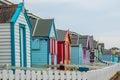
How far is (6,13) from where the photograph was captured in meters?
18.7

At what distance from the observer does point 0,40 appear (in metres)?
18.3

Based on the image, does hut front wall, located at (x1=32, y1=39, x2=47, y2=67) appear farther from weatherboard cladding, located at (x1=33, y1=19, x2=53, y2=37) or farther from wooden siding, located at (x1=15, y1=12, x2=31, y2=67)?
wooden siding, located at (x1=15, y1=12, x2=31, y2=67)

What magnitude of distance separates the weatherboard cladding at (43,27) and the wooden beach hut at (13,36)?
703cm

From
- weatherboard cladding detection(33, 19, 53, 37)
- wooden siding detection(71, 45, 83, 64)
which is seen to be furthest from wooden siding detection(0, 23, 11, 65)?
wooden siding detection(71, 45, 83, 64)

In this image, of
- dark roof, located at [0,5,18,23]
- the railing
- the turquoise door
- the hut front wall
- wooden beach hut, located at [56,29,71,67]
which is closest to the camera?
the railing

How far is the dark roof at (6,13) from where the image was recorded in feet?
60.0

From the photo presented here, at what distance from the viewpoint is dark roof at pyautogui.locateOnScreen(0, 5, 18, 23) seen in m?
18.3

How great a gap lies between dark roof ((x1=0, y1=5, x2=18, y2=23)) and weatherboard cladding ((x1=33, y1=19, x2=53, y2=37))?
7.79 metres

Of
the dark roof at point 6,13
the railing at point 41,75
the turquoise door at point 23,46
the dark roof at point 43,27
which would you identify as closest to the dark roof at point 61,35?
→ the dark roof at point 43,27

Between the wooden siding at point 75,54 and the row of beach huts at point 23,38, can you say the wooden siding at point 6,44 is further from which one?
the wooden siding at point 75,54

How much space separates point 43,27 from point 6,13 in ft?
28.8

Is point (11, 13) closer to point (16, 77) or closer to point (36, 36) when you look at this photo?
point (16, 77)

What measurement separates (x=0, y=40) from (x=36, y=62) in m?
8.85

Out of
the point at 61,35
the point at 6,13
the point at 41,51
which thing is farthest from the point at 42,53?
the point at 6,13
